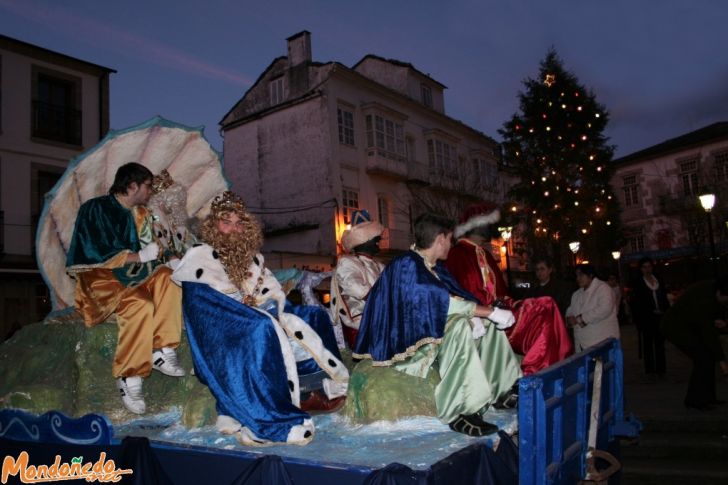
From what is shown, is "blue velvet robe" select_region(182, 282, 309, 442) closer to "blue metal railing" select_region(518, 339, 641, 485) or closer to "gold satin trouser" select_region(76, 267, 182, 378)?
"gold satin trouser" select_region(76, 267, 182, 378)

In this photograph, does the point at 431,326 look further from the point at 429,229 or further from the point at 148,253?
the point at 148,253

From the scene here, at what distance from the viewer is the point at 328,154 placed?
75.6 feet

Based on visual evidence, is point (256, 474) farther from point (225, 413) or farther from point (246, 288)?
point (246, 288)

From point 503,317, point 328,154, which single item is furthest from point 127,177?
point 328,154

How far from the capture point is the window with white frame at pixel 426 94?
29.3 meters

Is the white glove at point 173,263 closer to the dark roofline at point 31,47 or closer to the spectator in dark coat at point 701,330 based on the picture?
the spectator in dark coat at point 701,330

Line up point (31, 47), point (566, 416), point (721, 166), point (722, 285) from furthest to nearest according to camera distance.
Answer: point (721, 166), point (31, 47), point (722, 285), point (566, 416)

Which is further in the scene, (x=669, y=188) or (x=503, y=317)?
(x=669, y=188)

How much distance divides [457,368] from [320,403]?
53.0 inches

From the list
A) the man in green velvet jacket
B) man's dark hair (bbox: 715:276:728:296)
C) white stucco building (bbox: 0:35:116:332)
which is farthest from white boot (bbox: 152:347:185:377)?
white stucco building (bbox: 0:35:116:332)

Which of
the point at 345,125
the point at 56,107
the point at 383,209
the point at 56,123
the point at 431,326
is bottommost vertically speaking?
the point at 431,326

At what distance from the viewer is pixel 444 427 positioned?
3.56m

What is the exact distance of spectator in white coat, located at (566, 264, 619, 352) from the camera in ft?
24.1

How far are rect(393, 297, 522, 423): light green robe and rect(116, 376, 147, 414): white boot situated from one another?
2137 mm
